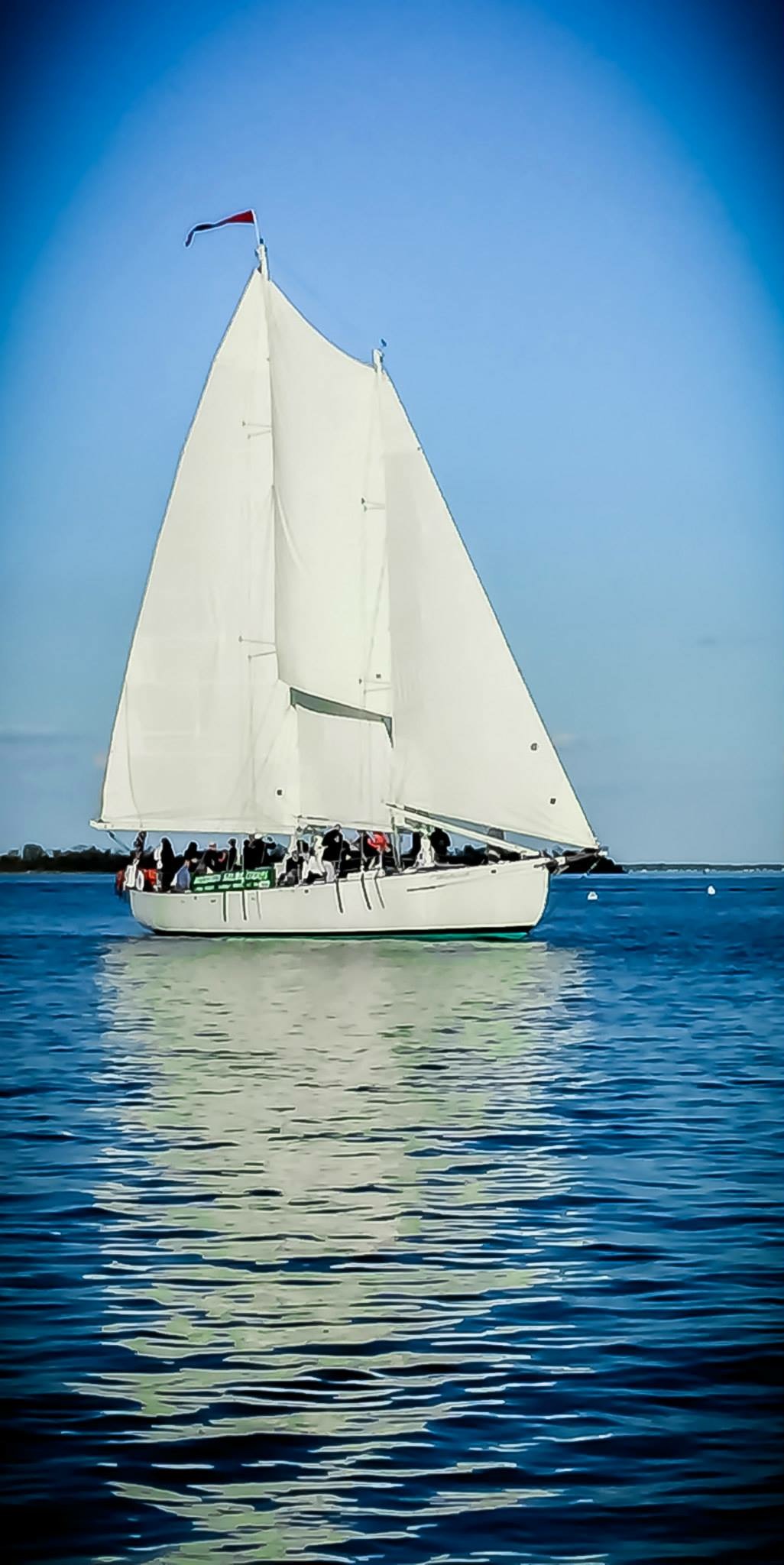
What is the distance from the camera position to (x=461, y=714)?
4381 cm

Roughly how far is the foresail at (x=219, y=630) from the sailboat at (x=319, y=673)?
0.04m

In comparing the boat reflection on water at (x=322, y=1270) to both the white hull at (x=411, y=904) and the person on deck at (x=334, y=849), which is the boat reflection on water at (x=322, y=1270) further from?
the person on deck at (x=334, y=849)

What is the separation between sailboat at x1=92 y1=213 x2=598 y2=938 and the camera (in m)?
43.9

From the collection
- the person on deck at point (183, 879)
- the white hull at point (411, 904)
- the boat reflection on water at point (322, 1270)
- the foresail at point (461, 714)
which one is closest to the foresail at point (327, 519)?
the foresail at point (461, 714)

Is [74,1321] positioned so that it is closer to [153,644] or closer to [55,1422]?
[55,1422]

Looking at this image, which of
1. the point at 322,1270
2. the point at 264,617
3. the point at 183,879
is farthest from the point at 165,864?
the point at 322,1270

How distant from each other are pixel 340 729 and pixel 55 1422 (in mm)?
39204

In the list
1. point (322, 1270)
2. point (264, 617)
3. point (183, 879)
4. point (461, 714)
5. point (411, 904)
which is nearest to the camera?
point (322, 1270)

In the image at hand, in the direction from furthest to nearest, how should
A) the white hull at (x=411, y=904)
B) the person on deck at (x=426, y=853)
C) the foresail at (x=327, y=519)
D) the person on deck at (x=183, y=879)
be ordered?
1. the person on deck at (x=183, y=879)
2. the foresail at (x=327, y=519)
3. the person on deck at (x=426, y=853)
4. the white hull at (x=411, y=904)

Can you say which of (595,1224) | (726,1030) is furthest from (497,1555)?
(726,1030)

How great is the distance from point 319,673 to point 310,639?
0.78m

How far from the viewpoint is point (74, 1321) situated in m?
9.09

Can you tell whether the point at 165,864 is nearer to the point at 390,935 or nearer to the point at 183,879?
the point at 183,879

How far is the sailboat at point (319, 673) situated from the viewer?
4391 cm
